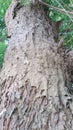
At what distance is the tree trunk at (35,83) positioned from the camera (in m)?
1.56

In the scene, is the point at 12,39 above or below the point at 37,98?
above

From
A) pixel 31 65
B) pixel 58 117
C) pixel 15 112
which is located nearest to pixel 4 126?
pixel 15 112

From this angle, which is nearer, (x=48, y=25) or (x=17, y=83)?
(x=17, y=83)

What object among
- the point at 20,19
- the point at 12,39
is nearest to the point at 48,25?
the point at 20,19

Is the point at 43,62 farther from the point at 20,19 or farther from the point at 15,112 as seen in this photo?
the point at 20,19

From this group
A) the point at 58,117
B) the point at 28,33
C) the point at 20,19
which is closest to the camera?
the point at 58,117

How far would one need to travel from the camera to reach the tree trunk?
1.56m

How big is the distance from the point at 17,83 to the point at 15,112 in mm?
234

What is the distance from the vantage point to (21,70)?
1.83 meters

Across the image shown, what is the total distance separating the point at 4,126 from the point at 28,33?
2.97ft

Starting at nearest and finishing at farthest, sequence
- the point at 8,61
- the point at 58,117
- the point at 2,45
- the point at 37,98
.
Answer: the point at 58,117 < the point at 37,98 < the point at 8,61 < the point at 2,45

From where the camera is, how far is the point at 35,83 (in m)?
1.72

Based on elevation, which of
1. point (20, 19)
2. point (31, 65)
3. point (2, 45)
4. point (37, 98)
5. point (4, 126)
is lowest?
point (2, 45)

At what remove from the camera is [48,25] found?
2510mm
